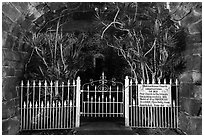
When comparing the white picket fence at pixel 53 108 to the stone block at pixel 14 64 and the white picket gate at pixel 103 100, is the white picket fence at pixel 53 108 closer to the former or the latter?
Result: the white picket gate at pixel 103 100

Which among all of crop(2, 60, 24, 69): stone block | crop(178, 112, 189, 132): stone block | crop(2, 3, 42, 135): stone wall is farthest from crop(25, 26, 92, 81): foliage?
crop(178, 112, 189, 132): stone block

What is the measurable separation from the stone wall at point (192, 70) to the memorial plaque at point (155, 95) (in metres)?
0.34

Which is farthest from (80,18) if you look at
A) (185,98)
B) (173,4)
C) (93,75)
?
(185,98)

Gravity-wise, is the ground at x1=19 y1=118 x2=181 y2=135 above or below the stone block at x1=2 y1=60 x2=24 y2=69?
below

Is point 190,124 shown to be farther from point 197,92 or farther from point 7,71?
point 7,71

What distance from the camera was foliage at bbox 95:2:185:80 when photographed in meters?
4.45

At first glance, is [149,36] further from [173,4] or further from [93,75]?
[93,75]

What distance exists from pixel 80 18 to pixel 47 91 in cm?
217

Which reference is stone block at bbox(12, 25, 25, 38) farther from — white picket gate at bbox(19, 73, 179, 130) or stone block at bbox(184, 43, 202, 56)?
stone block at bbox(184, 43, 202, 56)

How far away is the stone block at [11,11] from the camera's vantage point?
3512mm

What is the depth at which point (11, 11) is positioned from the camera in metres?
3.61

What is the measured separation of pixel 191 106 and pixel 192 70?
70cm

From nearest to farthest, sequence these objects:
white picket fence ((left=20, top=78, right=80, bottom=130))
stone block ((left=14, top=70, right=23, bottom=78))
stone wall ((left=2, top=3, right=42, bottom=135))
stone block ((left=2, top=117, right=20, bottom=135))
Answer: stone wall ((left=2, top=3, right=42, bottom=135)), stone block ((left=2, top=117, right=20, bottom=135)), stone block ((left=14, top=70, right=23, bottom=78)), white picket fence ((left=20, top=78, right=80, bottom=130))

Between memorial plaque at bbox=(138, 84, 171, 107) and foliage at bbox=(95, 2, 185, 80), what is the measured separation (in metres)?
0.36
